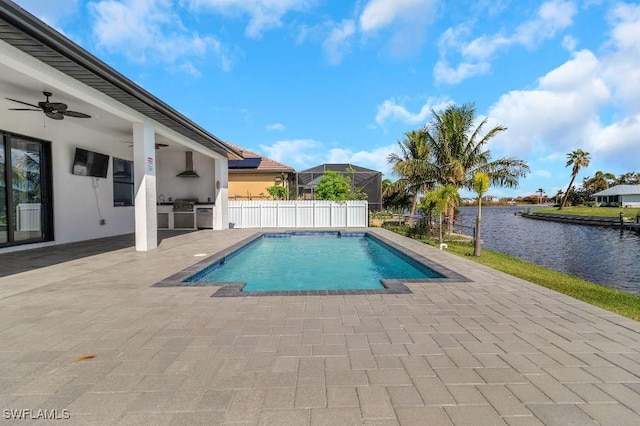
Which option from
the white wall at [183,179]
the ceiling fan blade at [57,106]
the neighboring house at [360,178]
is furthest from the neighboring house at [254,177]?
the ceiling fan blade at [57,106]

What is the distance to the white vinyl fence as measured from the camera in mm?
15914

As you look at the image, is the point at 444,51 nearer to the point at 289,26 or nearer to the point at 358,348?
the point at 289,26

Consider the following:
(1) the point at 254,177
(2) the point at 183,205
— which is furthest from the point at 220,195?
(1) the point at 254,177

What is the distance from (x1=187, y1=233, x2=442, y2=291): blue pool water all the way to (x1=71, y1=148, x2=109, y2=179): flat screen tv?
566 centimetres

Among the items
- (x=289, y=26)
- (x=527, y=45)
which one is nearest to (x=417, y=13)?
(x=527, y=45)

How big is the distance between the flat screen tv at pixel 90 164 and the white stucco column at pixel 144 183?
10.2 ft

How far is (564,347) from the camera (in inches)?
111

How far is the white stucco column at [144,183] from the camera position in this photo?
8.05m

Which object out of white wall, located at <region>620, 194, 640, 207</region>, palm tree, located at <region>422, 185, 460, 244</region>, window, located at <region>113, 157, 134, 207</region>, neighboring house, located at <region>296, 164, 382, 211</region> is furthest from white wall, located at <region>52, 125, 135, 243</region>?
white wall, located at <region>620, 194, 640, 207</region>

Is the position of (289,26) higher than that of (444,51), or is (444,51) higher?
(289,26)

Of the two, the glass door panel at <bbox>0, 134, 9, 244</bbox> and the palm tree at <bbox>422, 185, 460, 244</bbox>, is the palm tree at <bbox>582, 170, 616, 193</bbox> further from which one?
the glass door panel at <bbox>0, 134, 9, 244</bbox>

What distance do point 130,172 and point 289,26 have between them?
8.83m

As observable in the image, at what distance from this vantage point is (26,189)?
820 centimetres

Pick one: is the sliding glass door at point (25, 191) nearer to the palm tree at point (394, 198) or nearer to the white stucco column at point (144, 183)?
the white stucco column at point (144, 183)
